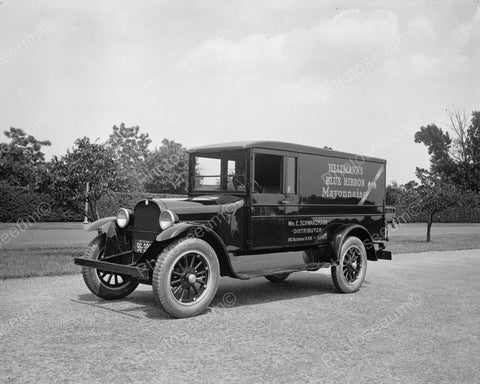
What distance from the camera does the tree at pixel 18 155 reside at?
34312 millimetres

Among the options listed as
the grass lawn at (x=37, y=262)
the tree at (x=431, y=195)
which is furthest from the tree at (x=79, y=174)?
the tree at (x=431, y=195)

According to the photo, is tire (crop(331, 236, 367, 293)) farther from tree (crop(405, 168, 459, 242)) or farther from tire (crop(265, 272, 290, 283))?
tree (crop(405, 168, 459, 242))

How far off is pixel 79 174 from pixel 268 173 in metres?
5.85

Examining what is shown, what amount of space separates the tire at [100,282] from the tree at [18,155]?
2138cm

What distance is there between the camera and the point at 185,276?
247 inches

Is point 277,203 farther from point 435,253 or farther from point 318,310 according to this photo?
point 435,253

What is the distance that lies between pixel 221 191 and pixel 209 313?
6.12ft

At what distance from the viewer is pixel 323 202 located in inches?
324

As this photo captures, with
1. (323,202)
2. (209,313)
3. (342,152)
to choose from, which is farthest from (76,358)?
(342,152)

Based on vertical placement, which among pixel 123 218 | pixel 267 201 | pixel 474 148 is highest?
pixel 474 148

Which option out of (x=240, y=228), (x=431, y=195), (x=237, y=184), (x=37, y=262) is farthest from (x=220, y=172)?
(x=431, y=195)

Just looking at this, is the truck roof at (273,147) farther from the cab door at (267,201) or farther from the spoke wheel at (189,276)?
the spoke wheel at (189,276)

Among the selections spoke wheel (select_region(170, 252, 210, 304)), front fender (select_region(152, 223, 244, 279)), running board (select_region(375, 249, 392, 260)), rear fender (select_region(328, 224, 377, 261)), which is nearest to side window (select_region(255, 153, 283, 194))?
front fender (select_region(152, 223, 244, 279))

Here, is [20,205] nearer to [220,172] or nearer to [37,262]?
[37,262]
